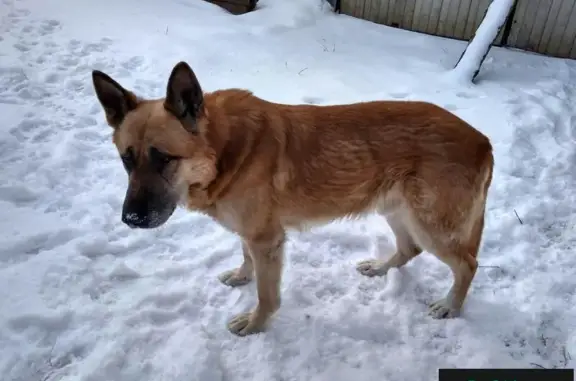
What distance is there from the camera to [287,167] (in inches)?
104

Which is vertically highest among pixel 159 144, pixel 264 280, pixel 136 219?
pixel 159 144

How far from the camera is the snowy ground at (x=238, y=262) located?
8.68 ft

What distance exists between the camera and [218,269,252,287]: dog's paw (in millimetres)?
3152

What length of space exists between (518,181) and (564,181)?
45 cm

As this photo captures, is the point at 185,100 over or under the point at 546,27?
over

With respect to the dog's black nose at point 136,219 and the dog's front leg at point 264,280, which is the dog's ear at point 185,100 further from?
the dog's front leg at point 264,280

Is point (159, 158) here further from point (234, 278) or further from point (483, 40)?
point (483, 40)

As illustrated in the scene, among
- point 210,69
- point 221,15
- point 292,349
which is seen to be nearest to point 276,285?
point 292,349

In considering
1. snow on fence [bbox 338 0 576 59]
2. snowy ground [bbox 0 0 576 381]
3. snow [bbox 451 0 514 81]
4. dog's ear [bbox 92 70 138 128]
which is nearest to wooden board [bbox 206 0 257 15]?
snow on fence [bbox 338 0 576 59]

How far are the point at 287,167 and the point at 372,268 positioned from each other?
45.2 inches

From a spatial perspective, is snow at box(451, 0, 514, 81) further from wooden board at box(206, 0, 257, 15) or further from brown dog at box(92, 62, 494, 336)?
wooden board at box(206, 0, 257, 15)

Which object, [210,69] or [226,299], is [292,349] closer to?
[226,299]

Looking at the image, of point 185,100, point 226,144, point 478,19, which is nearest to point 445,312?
point 226,144

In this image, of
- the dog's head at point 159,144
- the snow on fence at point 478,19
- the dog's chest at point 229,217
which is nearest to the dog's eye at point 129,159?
the dog's head at point 159,144
